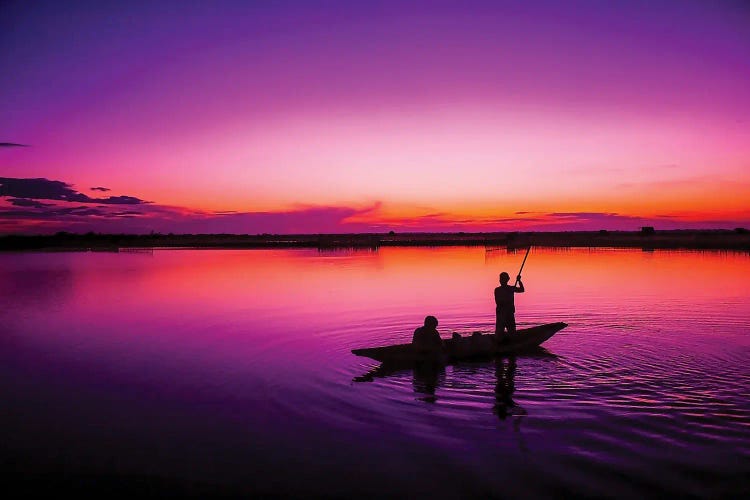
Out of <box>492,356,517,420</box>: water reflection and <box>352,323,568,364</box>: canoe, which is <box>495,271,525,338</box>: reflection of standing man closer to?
<box>352,323,568,364</box>: canoe

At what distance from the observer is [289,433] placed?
32.1 feet

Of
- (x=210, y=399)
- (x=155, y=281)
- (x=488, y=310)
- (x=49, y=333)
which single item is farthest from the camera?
(x=155, y=281)

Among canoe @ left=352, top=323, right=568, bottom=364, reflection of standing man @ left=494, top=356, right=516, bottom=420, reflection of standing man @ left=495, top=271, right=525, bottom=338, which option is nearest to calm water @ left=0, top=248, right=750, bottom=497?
reflection of standing man @ left=494, top=356, right=516, bottom=420

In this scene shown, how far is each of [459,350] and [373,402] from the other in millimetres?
4331

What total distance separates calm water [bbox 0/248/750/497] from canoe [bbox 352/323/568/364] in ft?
1.77

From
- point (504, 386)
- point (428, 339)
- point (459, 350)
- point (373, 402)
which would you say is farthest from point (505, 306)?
point (373, 402)

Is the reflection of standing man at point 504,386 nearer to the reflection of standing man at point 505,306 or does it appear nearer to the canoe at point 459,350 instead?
the canoe at point 459,350

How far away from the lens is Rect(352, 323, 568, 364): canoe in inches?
579

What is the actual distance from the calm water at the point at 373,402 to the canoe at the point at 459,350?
0.54 meters

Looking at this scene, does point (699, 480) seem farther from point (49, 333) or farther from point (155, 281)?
point (155, 281)

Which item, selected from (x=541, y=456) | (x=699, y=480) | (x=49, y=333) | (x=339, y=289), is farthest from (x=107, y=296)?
(x=699, y=480)

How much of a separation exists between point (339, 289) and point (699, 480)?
25.6 meters

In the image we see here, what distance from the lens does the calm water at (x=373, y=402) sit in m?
8.03

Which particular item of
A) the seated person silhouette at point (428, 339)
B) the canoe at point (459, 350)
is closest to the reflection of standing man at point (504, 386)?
the canoe at point (459, 350)
